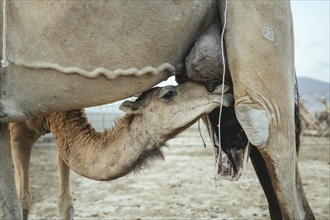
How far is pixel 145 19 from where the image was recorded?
200cm

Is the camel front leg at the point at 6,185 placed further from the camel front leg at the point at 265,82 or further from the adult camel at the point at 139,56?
the camel front leg at the point at 265,82

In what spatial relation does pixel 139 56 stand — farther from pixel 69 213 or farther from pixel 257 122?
pixel 69 213

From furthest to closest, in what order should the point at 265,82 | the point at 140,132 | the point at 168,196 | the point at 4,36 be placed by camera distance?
the point at 168,196, the point at 140,132, the point at 265,82, the point at 4,36

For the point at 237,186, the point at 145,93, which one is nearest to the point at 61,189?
the point at 145,93

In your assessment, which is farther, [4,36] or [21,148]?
[21,148]

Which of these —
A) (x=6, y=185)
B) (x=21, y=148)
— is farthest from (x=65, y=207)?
(x=6, y=185)

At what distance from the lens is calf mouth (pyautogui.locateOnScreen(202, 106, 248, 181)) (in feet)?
7.70

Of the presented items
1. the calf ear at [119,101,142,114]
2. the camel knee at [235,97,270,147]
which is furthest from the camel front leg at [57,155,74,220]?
A: the camel knee at [235,97,270,147]

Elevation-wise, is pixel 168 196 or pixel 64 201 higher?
pixel 64 201

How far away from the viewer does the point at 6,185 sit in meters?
2.51

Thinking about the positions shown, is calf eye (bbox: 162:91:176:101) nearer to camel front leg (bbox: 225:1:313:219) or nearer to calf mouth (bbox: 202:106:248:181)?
calf mouth (bbox: 202:106:248:181)

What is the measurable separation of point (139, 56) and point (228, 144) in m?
0.79

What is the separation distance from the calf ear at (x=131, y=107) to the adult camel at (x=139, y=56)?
24 cm

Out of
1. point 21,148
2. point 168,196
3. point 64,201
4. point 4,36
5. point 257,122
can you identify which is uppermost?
point 4,36
